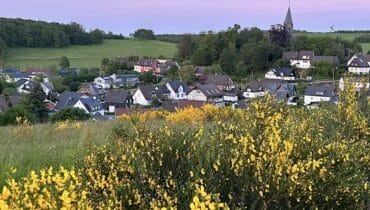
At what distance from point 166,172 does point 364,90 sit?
22.0ft

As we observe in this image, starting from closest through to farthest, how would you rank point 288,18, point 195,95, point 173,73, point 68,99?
point 68,99
point 195,95
point 173,73
point 288,18

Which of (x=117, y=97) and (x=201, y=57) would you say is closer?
(x=117, y=97)

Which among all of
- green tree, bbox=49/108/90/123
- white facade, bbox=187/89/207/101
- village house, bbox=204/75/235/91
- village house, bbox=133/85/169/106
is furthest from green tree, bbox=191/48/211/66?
green tree, bbox=49/108/90/123

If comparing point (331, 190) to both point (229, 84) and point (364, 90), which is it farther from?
point (229, 84)

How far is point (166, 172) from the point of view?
17.3 ft

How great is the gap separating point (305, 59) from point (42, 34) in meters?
66.1

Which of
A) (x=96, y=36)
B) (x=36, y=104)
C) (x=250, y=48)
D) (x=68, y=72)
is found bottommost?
(x=36, y=104)

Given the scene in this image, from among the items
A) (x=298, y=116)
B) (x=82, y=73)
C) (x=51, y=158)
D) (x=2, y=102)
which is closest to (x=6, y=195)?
(x=51, y=158)

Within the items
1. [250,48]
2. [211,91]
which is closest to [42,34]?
[250,48]

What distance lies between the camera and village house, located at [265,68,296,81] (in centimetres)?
7881

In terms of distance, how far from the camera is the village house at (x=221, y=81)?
7131 cm

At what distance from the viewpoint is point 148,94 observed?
67000 millimetres

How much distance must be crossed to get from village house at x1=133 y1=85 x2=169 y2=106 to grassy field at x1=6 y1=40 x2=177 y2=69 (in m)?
33.1

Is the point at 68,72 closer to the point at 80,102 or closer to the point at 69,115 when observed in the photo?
the point at 80,102
